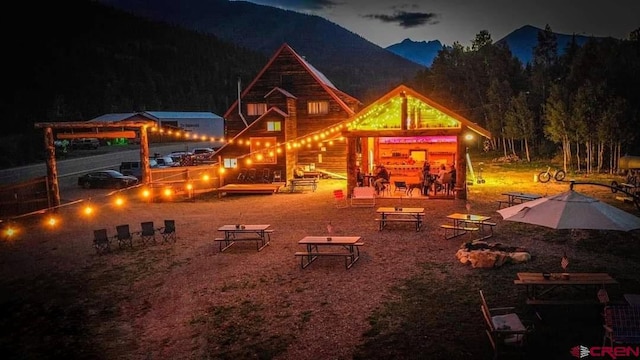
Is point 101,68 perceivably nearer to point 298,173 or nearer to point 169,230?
point 298,173

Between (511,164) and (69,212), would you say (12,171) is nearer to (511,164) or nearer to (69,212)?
(69,212)

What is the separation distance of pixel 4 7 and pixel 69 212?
14362 centimetres

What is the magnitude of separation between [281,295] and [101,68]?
4349 inches

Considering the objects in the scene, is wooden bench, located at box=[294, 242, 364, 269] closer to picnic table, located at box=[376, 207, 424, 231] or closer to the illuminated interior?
picnic table, located at box=[376, 207, 424, 231]

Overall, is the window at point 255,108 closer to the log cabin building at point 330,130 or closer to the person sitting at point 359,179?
the log cabin building at point 330,130

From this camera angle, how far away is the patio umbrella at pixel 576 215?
8492 millimetres

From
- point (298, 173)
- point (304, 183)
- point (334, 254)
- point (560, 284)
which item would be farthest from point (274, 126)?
point (560, 284)

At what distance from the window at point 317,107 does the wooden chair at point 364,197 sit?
14412mm

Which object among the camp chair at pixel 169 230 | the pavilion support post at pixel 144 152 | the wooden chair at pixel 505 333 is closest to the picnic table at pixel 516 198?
the wooden chair at pixel 505 333

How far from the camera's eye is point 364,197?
2094 cm

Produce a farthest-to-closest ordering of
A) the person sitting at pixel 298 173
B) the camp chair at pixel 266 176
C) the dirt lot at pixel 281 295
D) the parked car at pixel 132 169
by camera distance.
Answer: the parked car at pixel 132 169 → the person sitting at pixel 298 173 → the camp chair at pixel 266 176 → the dirt lot at pixel 281 295

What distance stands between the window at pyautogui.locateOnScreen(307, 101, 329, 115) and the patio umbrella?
2647cm

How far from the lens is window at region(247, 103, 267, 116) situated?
3678cm

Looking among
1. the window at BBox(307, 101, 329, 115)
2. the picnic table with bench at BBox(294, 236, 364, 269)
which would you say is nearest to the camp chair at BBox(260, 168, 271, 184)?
the window at BBox(307, 101, 329, 115)
